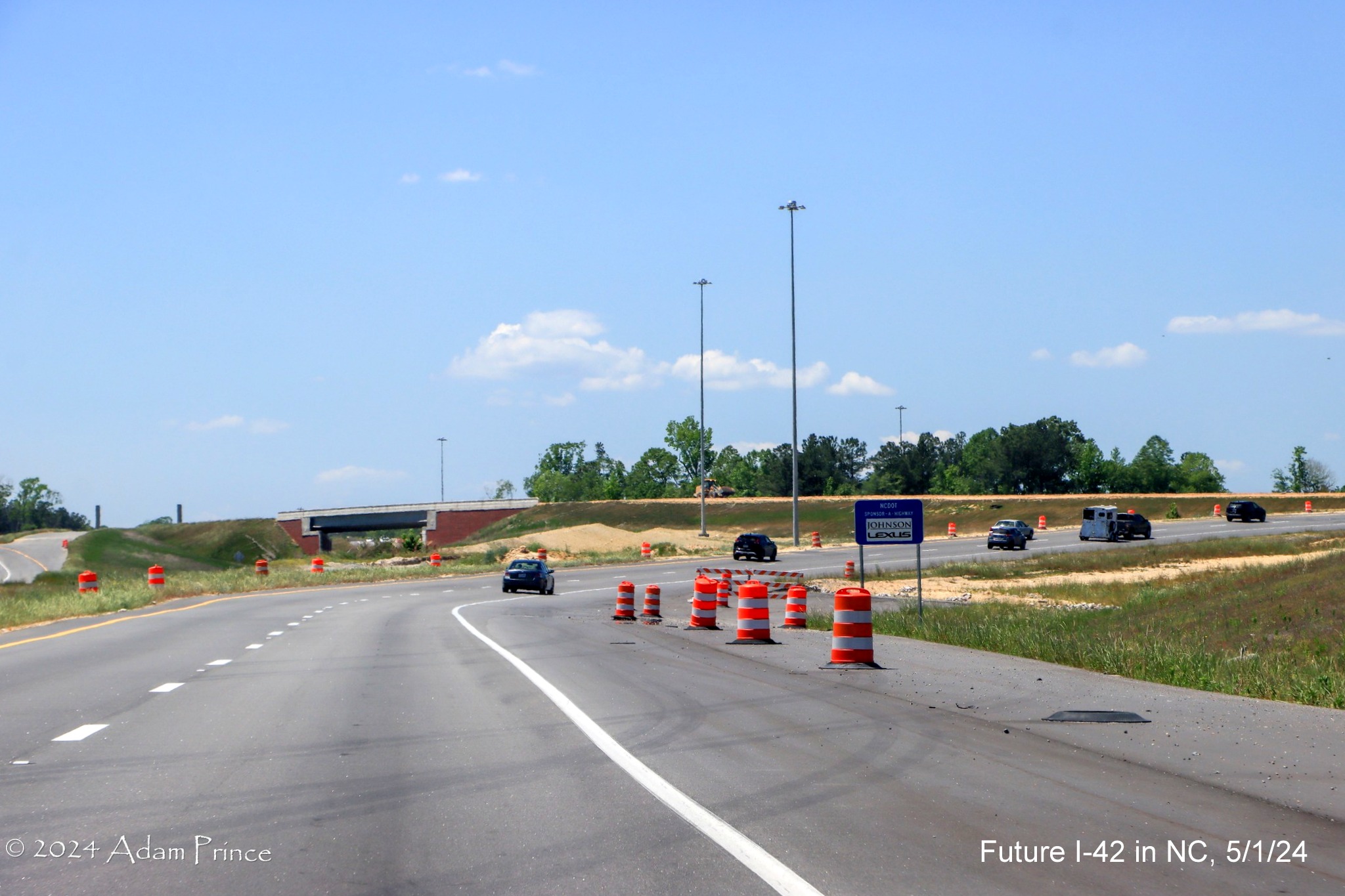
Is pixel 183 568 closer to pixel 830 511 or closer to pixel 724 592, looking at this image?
pixel 830 511

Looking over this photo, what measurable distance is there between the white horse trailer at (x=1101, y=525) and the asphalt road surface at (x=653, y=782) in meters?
55.6

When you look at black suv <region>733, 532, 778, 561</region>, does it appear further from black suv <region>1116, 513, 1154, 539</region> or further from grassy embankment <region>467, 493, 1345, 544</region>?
grassy embankment <region>467, 493, 1345, 544</region>

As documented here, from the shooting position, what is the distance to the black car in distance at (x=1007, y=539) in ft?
210

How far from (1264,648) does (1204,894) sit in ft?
49.5

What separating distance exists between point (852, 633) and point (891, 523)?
26.5 ft

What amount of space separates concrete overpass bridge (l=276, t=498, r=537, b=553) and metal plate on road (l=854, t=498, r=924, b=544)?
12130 cm

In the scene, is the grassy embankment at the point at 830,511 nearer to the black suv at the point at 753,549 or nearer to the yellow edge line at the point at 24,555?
the black suv at the point at 753,549

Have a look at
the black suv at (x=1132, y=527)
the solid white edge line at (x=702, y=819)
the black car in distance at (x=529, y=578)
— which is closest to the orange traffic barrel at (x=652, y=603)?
the black car in distance at (x=529, y=578)

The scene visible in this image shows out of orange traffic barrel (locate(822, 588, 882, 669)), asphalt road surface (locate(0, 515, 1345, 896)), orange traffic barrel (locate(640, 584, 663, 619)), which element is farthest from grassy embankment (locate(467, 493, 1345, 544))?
asphalt road surface (locate(0, 515, 1345, 896))

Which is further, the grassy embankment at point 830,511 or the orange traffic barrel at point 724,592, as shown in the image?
the grassy embankment at point 830,511

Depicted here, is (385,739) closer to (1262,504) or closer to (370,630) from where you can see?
(370,630)

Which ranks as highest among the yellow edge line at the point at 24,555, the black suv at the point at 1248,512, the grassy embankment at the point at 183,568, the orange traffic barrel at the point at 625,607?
the black suv at the point at 1248,512

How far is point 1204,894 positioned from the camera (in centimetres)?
588

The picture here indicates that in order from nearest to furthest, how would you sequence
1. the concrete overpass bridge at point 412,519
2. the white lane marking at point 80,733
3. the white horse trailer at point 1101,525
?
the white lane marking at point 80,733
the white horse trailer at point 1101,525
the concrete overpass bridge at point 412,519
